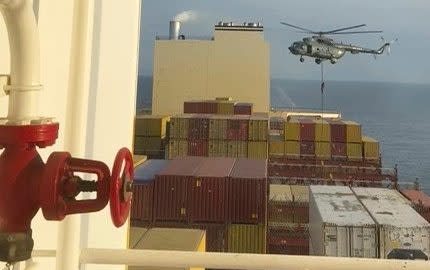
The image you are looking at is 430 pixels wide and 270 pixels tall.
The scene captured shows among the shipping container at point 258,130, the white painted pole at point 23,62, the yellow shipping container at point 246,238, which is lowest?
the yellow shipping container at point 246,238

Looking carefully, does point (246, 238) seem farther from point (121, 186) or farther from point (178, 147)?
point (121, 186)

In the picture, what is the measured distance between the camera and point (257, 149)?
2162 centimetres

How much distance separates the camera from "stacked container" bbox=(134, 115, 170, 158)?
24.4 meters

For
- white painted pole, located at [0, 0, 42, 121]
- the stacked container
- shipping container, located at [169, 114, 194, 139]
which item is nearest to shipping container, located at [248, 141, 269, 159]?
shipping container, located at [169, 114, 194, 139]

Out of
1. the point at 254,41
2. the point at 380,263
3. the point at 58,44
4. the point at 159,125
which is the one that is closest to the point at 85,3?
the point at 58,44

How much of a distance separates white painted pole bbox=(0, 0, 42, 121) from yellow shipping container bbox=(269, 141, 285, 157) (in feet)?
74.1

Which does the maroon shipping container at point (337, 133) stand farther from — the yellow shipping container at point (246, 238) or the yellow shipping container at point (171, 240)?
the yellow shipping container at point (171, 240)

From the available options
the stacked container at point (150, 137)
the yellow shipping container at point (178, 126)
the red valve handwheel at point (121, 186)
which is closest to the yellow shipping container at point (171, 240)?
the red valve handwheel at point (121, 186)

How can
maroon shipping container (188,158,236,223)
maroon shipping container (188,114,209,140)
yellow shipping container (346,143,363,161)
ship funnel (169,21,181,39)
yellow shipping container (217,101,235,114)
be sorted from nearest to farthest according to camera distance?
1. maroon shipping container (188,158,236,223)
2. maroon shipping container (188,114,209,140)
3. yellow shipping container (346,143,363,161)
4. yellow shipping container (217,101,235,114)
5. ship funnel (169,21,181,39)

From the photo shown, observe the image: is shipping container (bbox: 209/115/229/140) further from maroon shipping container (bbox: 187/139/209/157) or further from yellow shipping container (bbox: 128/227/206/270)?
yellow shipping container (bbox: 128/227/206/270)

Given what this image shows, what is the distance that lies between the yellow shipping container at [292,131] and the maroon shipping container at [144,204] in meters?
11.9

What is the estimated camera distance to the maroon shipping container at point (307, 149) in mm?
Answer: 23609

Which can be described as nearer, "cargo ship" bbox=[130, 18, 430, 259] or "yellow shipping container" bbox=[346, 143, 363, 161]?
"cargo ship" bbox=[130, 18, 430, 259]

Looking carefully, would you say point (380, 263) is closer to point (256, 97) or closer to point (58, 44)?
point (58, 44)
